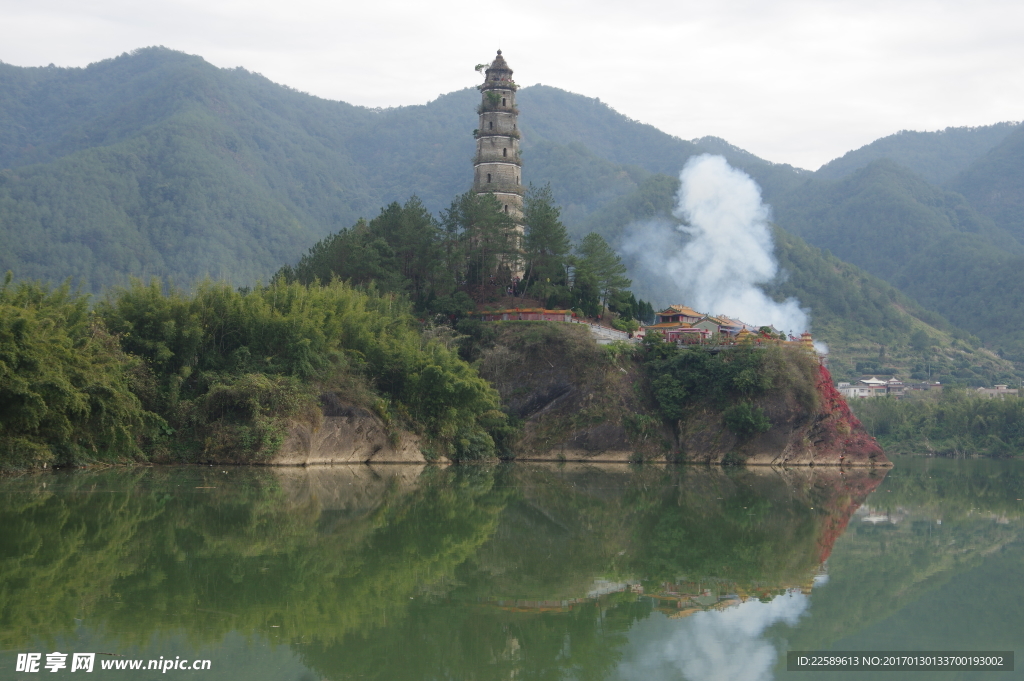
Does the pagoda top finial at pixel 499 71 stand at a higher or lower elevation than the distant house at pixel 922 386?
higher

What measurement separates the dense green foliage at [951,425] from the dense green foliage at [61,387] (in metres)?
58.6

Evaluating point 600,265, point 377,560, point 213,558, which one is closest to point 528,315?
point 600,265

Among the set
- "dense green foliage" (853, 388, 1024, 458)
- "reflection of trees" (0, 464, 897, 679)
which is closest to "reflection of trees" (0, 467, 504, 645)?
"reflection of trees" (0, 464, 897, 679)

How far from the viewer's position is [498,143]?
182 ft

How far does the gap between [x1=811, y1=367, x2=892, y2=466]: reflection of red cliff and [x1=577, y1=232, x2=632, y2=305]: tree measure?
11.3 m

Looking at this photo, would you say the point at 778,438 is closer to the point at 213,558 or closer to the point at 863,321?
the point at 213,558

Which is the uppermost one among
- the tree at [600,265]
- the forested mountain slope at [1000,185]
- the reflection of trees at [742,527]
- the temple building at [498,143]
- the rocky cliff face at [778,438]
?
the forested mountain slope at [1000,185]

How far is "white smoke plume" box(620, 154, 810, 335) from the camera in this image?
101250 mm

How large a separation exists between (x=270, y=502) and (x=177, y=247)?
87824 millimetres

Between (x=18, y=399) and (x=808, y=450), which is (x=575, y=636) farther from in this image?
(x=808, y=450)

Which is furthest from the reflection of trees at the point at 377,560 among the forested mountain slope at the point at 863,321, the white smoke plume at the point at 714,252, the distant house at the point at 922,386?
the forested mountain slope at the point at 863,321

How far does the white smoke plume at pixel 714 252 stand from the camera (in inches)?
3986

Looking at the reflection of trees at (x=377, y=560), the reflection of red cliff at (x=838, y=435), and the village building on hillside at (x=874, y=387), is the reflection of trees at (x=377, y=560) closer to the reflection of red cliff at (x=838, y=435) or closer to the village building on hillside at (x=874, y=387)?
the reflection of red cliff at (x=838, y=435)

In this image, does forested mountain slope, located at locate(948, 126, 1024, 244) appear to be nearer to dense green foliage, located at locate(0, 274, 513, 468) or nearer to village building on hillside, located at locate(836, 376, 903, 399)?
village building on hillside, located at locate(836, 376, 903, 399)
